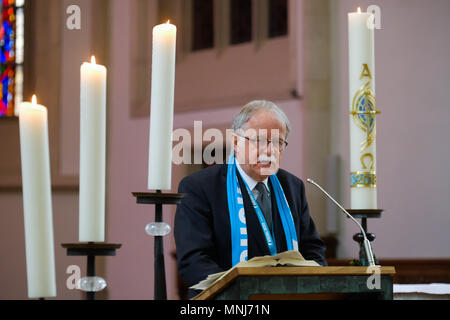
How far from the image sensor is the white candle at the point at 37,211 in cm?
145

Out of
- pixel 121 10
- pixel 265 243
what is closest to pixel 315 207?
pixel 121 10

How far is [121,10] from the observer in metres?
9.41

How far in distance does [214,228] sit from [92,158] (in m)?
1.25

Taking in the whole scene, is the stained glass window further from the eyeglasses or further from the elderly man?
the eyeglasses

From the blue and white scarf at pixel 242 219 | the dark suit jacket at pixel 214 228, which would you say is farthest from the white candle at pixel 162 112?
the blue and white scarf at pixel 242 219

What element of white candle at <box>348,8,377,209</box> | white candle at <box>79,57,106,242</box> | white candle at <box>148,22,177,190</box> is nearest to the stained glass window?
white candle at <box>348,8,377,209</box>

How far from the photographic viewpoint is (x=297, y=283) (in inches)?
66.9

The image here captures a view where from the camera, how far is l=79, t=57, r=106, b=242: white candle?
160 cm

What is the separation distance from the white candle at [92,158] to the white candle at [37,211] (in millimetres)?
132

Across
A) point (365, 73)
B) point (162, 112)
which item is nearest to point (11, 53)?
point (365, 73)

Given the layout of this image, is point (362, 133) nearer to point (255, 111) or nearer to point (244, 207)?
point (255, 111)
